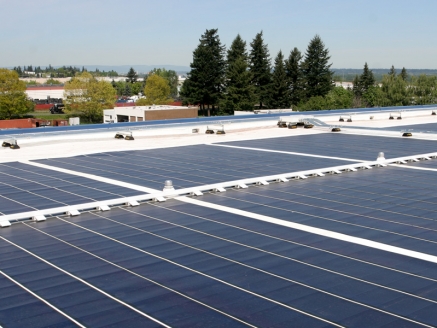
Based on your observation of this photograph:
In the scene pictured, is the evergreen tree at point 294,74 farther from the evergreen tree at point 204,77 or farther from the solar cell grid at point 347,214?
the solar cell grid at point 347,214

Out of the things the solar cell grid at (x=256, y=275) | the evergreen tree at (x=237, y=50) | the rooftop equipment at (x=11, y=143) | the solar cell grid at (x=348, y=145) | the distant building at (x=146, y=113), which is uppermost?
the evergreen tree at (x=237, y=50)

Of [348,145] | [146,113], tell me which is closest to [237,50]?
[146,113]

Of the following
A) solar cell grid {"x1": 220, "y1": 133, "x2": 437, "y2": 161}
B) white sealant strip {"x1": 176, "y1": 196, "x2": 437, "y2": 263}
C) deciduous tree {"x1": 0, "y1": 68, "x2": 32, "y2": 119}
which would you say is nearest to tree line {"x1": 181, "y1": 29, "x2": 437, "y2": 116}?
deciduous tree {"x1": 0, "y1": 68, "x2": 32, "y2": 119}

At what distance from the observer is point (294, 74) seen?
95438mm

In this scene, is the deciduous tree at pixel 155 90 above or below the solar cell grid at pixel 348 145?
above

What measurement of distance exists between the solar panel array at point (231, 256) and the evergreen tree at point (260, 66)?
75177 mm

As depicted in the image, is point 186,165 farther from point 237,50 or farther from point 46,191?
point 237,50

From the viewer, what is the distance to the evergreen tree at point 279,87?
92188mm

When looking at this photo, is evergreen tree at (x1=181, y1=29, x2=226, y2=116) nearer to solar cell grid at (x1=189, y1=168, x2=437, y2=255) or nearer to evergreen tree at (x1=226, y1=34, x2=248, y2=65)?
evergreen tree at (x1=226, y1=34, x2=248, y2=65)

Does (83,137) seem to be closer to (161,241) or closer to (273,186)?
(273,186)

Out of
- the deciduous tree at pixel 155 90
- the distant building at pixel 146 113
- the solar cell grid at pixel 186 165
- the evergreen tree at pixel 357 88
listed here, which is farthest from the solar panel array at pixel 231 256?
the evergreen tree at pixel 357 88

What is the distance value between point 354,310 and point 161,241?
4972 mm

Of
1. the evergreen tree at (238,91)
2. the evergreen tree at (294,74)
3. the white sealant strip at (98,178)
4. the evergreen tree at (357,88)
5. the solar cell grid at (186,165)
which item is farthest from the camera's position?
the evergreen tree at (357,88)

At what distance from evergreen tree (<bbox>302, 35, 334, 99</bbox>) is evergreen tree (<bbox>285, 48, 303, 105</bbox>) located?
1.08m
